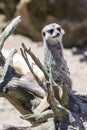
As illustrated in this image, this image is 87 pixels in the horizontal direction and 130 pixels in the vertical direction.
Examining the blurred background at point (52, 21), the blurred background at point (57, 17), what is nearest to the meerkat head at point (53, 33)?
the blurred background at point (52, 21)

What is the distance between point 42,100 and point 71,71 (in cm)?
240

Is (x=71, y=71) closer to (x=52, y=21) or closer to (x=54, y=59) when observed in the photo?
(x=52, y=21)

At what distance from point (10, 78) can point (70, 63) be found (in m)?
2.57

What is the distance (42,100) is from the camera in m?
1.33

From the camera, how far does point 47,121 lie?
126 centimetres

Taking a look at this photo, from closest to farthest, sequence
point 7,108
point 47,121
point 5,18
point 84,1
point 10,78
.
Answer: point 47,121 → point 10,78 → point 7,108 → point 84,1 → point 5,18

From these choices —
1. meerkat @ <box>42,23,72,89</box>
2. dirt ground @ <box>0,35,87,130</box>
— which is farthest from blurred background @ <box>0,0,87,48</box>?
meerkat @ <box>42,23,72,89</box>

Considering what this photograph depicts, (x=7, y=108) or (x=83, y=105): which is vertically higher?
(x=7, y=108)

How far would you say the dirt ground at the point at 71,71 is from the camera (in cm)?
288

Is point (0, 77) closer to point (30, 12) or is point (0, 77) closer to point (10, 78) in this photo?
point (10, 78)

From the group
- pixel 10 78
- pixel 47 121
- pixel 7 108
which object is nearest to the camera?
pixel 47 121

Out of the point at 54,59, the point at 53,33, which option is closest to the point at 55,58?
the point at 54,59

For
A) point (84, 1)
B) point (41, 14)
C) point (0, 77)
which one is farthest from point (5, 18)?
point (0, 77)

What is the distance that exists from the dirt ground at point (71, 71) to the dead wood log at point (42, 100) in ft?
4.15
